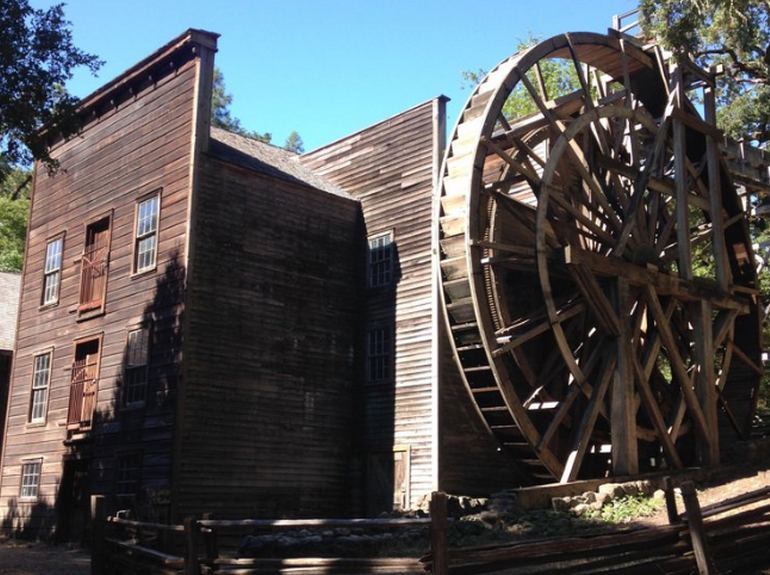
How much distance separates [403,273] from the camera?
18.2 meters

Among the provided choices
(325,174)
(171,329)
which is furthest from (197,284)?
(325,174)

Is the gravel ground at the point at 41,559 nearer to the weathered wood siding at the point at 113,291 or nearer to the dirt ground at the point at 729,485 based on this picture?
the weathered wood siding at the point at 113,291

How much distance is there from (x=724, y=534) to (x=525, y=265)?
583 cm

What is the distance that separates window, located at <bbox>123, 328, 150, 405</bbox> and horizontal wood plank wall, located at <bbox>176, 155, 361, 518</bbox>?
134cm

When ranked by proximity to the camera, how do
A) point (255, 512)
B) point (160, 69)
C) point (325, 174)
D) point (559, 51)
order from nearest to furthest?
point (559, 51) < point (255, 512) < point (160, 69) < point (325, 174)

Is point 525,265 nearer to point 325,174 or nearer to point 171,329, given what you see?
point 171,329

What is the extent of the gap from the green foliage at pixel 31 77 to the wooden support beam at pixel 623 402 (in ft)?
32.1

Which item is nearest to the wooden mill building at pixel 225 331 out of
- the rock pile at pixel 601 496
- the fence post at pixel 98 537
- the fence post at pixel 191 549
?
the fence post at pixel 98 537

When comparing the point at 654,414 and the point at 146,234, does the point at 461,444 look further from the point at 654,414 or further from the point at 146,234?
the point at 146,234

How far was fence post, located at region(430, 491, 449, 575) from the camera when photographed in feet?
22.6

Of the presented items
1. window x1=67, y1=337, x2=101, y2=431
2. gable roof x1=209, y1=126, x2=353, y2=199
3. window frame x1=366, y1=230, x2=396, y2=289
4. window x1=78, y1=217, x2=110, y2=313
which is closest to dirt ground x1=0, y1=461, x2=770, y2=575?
window x1=67, y1=337, x2=101, y2=431

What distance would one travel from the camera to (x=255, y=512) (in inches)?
632

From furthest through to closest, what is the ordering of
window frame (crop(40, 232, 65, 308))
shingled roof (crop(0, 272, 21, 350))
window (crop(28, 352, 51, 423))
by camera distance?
shingled roof (crop(0, 272, 21, 350)), window frame (crop(40, 232, 65, 308)), window (crop(28, 352, 51, 423))

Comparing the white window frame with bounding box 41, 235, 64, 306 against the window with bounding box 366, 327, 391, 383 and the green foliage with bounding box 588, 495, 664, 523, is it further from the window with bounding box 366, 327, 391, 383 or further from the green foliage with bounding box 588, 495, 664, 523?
the green foliage with bounding box 588, 495, 664, 523
